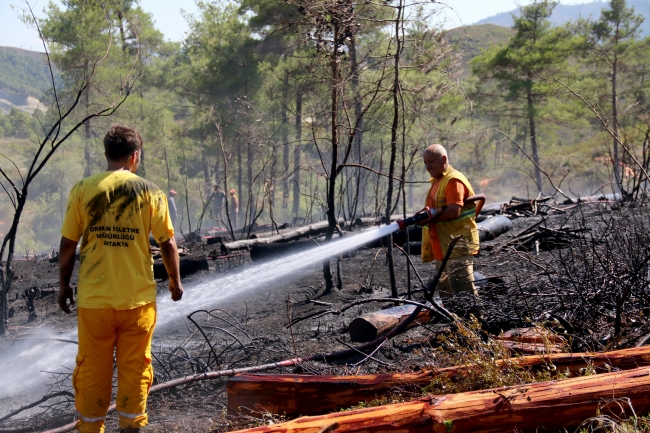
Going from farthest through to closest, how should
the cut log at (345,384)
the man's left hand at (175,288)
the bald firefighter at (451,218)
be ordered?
the bald firefighter at (451,218) < the man's left hand at (175,288) < the cut log at (345,384)

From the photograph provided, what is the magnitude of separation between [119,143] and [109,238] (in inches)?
21.7

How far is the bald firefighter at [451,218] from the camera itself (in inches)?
199

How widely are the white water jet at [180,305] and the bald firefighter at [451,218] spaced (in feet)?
1.41

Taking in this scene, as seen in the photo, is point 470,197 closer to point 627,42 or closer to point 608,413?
point 608,413

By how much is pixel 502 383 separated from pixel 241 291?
531 centimetres

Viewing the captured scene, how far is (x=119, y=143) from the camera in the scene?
3.28 m

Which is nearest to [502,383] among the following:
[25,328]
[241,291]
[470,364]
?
[470,364]

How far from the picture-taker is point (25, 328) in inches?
273

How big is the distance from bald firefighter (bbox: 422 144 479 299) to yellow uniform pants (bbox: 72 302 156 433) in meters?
2.86

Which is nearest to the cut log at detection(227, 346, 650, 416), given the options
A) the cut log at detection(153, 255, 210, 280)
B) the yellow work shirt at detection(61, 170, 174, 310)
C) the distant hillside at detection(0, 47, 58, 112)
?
the yellow work shirt at detection(61, 170, 174, 310)

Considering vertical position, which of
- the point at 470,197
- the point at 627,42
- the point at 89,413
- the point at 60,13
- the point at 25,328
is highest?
the point at 60,13

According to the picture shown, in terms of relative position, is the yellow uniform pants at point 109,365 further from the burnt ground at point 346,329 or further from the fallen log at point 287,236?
the fallen log at point 287,236

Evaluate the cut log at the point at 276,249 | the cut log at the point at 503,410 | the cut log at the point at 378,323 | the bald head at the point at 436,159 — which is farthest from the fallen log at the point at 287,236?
the cut log at the point at 503,410

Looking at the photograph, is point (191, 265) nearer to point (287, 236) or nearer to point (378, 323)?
point (287, 236)
